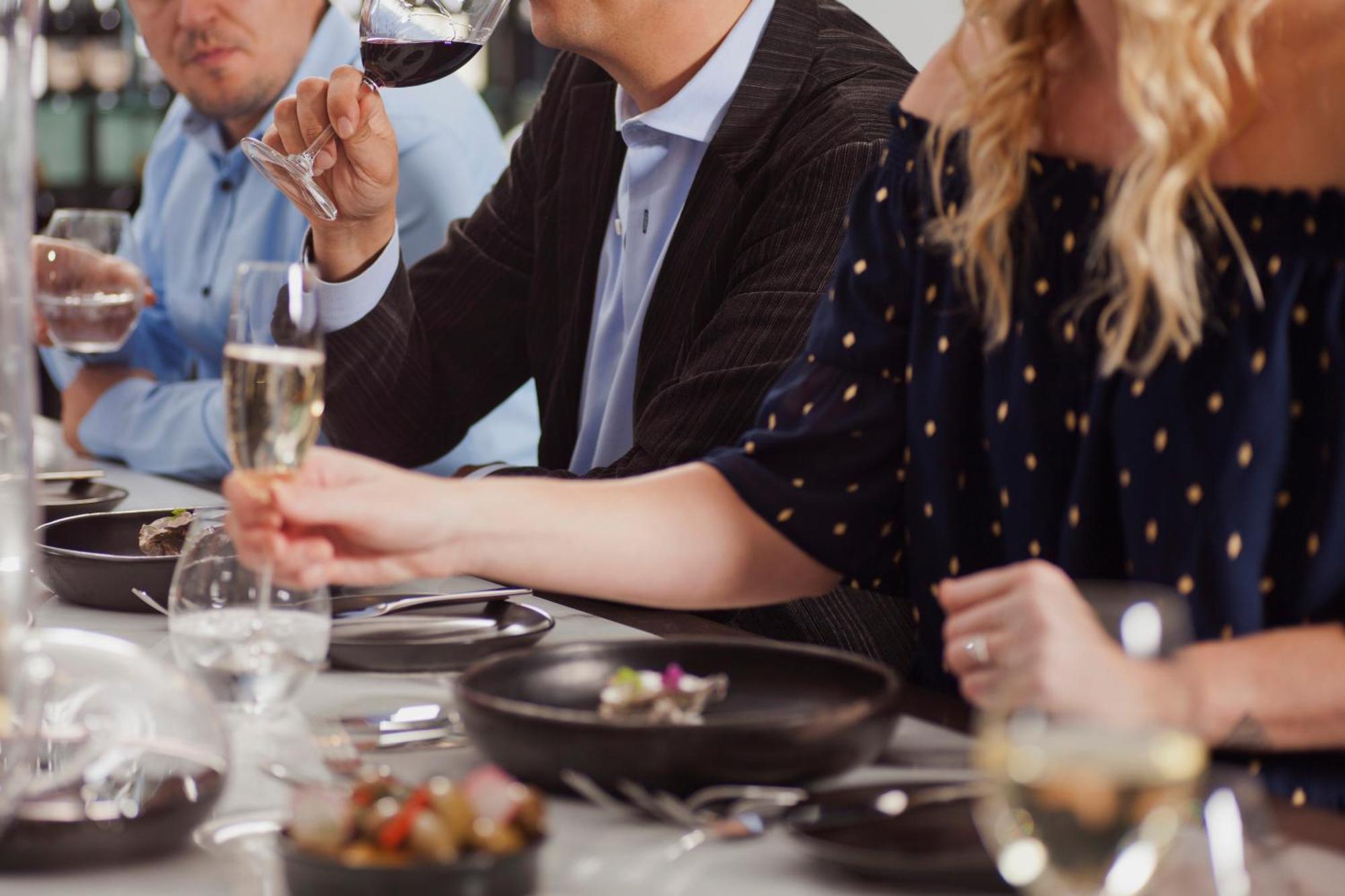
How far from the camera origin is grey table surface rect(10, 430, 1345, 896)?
2.44ft

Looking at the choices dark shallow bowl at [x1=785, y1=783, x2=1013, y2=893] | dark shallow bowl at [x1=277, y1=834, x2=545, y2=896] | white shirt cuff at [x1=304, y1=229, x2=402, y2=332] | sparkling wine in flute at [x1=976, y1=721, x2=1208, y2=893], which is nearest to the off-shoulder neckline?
dark shallow bowl at [x1=785, y1=783, x2=1013, y2=893]

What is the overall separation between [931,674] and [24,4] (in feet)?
2.91

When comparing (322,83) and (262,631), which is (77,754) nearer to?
(262,631)

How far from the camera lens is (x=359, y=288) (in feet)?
6.54

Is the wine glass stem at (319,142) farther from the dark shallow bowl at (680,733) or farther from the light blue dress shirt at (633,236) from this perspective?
the dark shallow bowl at (680,733)

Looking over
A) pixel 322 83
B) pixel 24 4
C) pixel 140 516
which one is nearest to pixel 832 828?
pixel 24 4

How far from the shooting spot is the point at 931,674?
1357mm

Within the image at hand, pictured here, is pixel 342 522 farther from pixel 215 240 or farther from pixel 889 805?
pixel 215 240

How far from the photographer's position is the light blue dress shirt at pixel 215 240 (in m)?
2.37

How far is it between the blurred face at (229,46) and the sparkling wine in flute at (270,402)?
6.75 ft

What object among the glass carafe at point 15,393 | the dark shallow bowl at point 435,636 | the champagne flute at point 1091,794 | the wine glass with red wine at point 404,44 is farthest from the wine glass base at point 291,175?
the champagne flute at point 1091,794

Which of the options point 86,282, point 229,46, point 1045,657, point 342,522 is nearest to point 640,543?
point 342,522

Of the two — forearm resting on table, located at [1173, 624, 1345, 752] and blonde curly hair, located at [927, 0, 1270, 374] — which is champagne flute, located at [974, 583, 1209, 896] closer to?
forearm resting on table, located at [1173, 624, 1345, 752]

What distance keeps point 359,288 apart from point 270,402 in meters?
1.04
